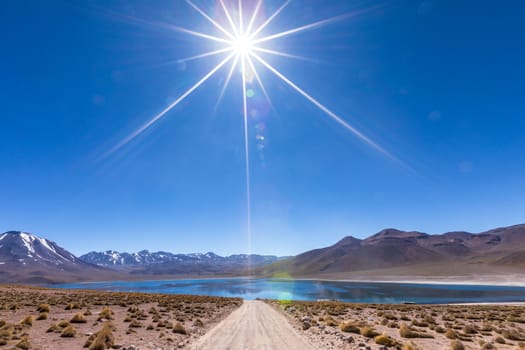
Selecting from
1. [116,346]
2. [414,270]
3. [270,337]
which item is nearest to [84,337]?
[116,346]

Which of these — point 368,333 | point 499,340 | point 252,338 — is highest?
point 368,333

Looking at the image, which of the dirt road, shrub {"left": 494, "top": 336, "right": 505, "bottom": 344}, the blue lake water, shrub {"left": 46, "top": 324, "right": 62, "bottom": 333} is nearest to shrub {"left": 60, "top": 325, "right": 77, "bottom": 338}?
shrub {"left": 46, "top": 324, "right": 62, "bottom": 333}

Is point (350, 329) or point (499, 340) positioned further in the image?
point (350, 329)

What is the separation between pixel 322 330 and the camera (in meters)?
19.2

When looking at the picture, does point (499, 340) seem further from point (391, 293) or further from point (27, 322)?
point (391, 293)

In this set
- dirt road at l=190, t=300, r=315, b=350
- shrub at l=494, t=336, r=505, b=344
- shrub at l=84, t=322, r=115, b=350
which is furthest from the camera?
shrub at l=494, t=336, r=505, b=344

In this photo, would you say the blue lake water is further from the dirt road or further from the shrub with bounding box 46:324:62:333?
the shrub with bounding box 46:324:62:333

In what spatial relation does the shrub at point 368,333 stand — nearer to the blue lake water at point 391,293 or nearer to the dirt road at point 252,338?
the dirt road at point 252,338

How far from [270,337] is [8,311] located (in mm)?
22771

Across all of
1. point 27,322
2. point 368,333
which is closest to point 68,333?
point 27,322

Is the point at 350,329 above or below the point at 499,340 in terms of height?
above

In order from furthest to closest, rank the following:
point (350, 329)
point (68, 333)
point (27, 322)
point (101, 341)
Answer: point (350, 329) < point (27, 322) < point (68, 333) < point (101, 341)

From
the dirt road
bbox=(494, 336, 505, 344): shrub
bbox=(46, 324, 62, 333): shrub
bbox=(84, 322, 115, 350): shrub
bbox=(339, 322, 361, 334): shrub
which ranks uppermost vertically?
bbox=(46, 324, 62, 333): shrub

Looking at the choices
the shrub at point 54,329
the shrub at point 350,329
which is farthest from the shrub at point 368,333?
the shrub at point 54,329
